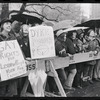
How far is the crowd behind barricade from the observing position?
4.38 metres

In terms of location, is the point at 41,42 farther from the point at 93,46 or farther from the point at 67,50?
the point at 93,46

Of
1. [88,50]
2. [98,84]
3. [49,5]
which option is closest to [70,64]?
[88,50]

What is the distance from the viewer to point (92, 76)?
229 inches

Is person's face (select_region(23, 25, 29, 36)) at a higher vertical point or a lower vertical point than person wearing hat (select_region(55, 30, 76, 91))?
higher

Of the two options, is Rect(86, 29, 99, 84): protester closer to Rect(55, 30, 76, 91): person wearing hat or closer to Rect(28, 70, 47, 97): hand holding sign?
Rect(55, 30, 76, 91): person wearing hat

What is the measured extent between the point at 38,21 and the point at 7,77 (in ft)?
4.68

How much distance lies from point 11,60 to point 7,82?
16.6 inches

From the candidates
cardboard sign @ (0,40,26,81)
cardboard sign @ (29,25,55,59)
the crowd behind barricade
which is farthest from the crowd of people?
cardboard sign @ (0,40,26,81)

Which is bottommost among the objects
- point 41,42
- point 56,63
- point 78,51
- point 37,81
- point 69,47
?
point 37,81

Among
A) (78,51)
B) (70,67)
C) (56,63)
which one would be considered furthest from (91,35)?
(56,63)

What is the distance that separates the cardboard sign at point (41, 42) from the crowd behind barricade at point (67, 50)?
143 millimetres

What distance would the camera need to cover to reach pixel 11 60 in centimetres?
419

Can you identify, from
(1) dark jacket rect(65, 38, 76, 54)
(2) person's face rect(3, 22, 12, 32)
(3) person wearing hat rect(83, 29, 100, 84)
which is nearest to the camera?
(2) person's face rect(3, 22, 12, 32)

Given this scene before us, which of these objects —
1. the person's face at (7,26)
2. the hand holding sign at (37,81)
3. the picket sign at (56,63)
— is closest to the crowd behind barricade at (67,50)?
the person's face at (7,26)
